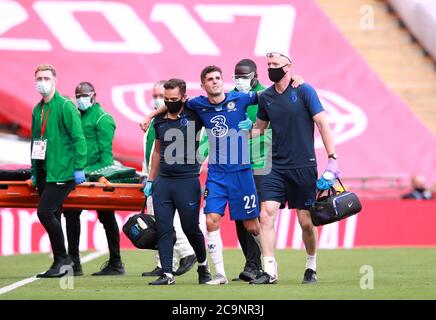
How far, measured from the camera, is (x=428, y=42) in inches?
1076

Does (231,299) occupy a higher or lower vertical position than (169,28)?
lower

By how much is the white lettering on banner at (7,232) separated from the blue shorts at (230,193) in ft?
26.6

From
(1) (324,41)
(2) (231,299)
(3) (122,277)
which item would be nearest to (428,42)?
(1) (324,41)

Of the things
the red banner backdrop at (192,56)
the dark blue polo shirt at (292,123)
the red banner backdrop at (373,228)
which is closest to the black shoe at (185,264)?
the dark blue polo shirt at (292,123)

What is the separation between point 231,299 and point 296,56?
50.4ft

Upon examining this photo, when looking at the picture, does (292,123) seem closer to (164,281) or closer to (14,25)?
(164,281)

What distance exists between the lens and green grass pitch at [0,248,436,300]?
10.9 metres

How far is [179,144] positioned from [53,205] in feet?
6.17

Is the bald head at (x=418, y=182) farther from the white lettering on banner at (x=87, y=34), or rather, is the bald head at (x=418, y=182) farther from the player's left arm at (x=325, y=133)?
the player's left arm at (x=325, y=133)

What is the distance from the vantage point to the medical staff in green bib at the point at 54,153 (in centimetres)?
1336

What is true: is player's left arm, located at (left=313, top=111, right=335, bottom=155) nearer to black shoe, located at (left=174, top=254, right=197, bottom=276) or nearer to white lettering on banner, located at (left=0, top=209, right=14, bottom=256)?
black shoe, located at (left=174, top=254, right=197, bottom=276)

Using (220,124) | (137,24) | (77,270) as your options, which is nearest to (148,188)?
(220,124)

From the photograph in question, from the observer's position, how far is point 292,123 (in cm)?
1224
